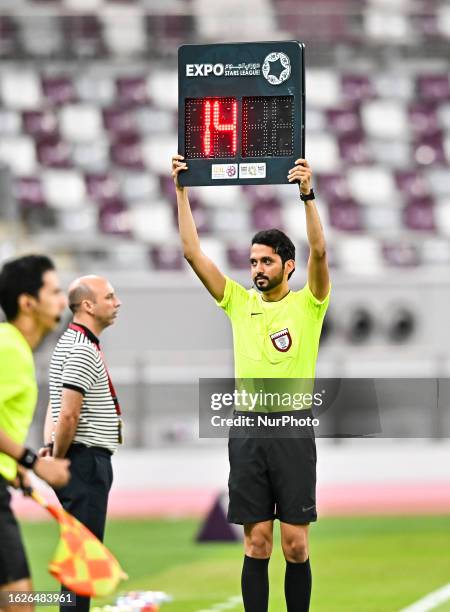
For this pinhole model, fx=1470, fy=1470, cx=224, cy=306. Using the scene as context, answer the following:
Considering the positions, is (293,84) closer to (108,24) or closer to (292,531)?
(292,531)

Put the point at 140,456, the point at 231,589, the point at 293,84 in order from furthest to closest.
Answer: the point at 140,456 → the point at 231,589 → the point at 293,84

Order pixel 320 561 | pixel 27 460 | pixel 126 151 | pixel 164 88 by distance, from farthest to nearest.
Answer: pixel 164 88 < pixel 126 151 < pixel 320 561 < pixel 27 460

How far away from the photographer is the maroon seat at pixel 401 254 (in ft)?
A: 71.9

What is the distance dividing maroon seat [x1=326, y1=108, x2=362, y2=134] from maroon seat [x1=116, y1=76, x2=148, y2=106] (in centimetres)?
308

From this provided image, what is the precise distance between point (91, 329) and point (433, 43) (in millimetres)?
18643

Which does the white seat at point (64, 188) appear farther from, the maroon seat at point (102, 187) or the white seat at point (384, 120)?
the white seat at point (384, 120)

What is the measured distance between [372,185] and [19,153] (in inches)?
223

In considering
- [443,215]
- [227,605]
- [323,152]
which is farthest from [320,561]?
[323,152]

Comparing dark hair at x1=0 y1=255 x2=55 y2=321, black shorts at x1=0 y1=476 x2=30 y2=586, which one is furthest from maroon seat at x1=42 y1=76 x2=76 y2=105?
black shorts at x1=0 y1=476 x2=30 y2=586

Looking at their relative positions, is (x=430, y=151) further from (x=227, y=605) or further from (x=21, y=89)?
(x=227, y=605)

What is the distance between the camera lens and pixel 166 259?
2164 cm

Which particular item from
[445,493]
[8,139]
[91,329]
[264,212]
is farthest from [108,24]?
[91,329]

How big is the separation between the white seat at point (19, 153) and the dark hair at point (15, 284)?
56.2ft

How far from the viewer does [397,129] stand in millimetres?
24219
